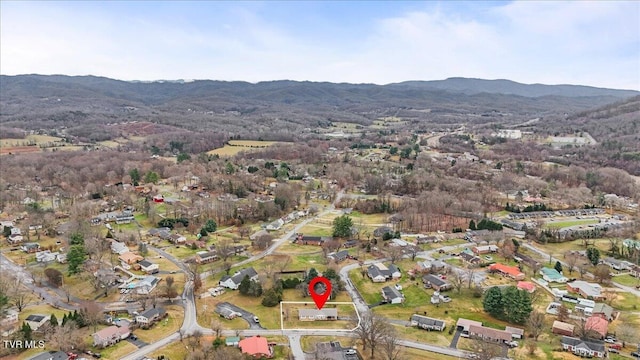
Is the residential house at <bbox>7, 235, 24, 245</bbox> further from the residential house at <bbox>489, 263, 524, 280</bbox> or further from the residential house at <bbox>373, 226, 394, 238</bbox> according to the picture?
the residential house at <bbox>489, 263, 524, 280</bbox>

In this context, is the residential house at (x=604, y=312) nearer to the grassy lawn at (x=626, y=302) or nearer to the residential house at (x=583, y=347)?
the grassy lawn at (x=626, y=302)

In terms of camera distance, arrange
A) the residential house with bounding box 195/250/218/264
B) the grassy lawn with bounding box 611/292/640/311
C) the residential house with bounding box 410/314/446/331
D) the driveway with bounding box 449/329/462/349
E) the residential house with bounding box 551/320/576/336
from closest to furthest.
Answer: the driveway with bounding box 449/329/462/349 < the residential house with bounding box 551/320/576/336 < the residential house with bounding box 410/314/446/331 < the grassy lawn with bounding box 611/292/640/311 < the residential house with bounding box 195/250/218/264

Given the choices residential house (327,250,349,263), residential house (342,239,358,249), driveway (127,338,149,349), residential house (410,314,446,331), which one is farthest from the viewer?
residential house (342,239,358,249)

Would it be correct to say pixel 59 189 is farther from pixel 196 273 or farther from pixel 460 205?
pixel 460 205

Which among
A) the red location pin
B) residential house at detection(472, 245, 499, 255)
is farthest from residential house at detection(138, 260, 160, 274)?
residential house at detection(472, 245, 499, 255)

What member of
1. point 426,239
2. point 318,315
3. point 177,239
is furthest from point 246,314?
point 426,239

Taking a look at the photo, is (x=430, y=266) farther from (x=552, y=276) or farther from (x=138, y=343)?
(x=138, y=343)
